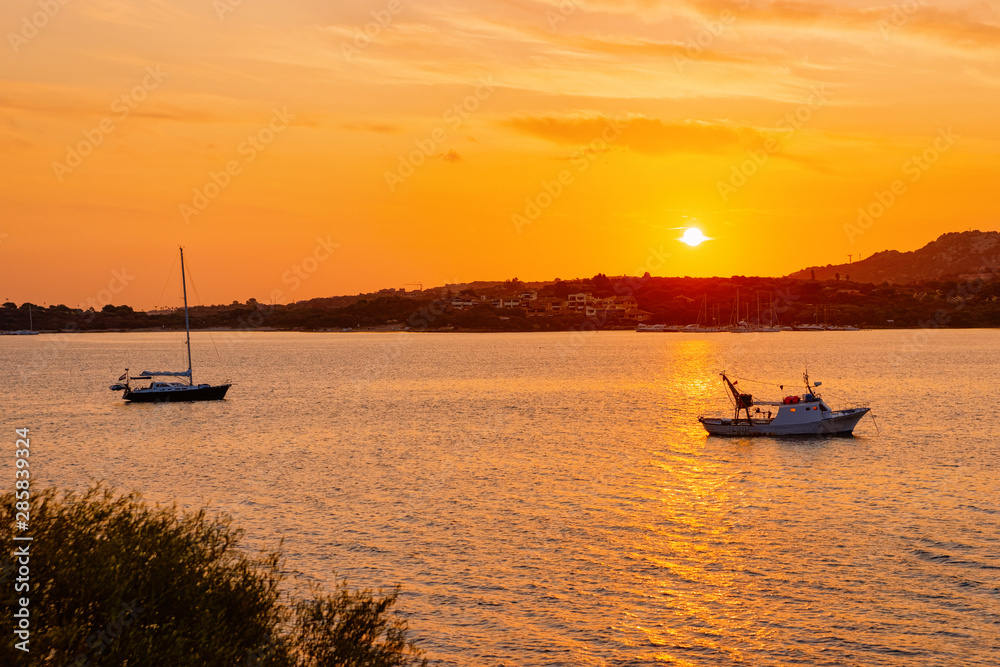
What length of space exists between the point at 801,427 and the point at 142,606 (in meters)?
72.4

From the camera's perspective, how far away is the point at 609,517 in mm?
50656

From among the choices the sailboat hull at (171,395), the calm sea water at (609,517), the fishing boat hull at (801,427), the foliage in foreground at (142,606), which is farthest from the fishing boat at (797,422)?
the sailboat hull at (171,395)

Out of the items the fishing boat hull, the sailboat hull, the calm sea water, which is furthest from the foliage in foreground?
the sailboat hull

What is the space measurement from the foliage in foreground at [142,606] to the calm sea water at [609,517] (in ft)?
26.7

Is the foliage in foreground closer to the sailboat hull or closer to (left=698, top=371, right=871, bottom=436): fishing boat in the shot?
(left=698, top=371, right=871, bottom=436): fishing boat

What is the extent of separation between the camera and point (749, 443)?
81.1 m

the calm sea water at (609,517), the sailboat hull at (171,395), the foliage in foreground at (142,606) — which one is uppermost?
the foliage in foreground at (142,606)

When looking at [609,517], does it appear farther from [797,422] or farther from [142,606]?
[797,422]

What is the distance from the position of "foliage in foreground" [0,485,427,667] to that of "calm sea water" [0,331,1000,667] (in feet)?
26.7

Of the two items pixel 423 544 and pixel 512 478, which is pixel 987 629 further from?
pixel 512 478

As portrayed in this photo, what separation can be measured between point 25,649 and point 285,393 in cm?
12733

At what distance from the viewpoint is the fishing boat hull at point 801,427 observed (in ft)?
271

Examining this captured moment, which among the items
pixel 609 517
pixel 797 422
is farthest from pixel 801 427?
pixel 609 517

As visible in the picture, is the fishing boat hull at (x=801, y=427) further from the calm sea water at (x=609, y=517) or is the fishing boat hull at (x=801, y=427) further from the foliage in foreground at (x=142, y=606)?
the foliage in foreground at (x=142, y=606)
